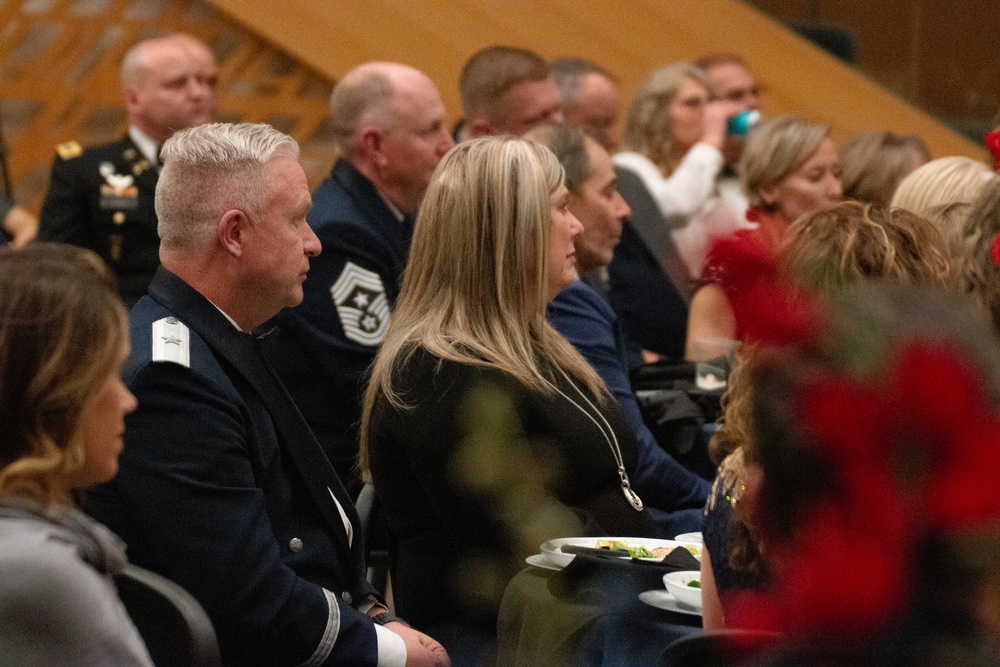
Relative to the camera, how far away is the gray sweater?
4.07 feet

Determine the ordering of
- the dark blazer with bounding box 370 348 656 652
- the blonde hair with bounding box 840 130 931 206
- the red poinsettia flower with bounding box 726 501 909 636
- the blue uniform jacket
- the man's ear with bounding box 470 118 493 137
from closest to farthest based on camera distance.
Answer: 1. the red poinsettia flower with bounding box 726 501 909 636
2. the dark blazer with bounding box 370 348 656 652
3. the blue uniform jacket
4. the man's ear with bounding box 470 118 493 137
5. the blonde hair with bounding box 840 130 931 206

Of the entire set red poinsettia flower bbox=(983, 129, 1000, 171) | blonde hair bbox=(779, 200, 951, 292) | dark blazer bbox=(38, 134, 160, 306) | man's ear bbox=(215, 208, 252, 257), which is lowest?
dark blazer bbox=(38, 134, 160, 306)

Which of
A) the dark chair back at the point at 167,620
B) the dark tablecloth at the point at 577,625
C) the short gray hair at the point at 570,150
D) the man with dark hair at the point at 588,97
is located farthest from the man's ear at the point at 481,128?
the dark chair back at the point at 167,620

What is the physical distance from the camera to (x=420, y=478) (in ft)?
6.96

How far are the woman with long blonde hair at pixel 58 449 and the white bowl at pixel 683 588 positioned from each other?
29.8 inches

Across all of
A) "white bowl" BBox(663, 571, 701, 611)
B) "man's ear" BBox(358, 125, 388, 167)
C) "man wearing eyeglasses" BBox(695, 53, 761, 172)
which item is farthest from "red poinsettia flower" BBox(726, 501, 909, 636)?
"man wearing eyeglasses" BBox(695, 53, 761, 172)

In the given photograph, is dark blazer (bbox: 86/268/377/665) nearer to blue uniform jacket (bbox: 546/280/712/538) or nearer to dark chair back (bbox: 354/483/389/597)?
dark chair back (bbox: 354/483/389/597)

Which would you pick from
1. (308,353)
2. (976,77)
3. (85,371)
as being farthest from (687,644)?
(976,77)

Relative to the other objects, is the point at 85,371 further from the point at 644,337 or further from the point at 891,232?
the point at 644,337

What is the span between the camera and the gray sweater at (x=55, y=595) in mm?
1240

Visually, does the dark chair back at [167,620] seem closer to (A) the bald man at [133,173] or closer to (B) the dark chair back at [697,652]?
(B) the dark chair back at [697,652]

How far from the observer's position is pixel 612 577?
1.81 meters

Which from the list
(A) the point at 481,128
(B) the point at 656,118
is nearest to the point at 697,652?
(A) the point at 481,128

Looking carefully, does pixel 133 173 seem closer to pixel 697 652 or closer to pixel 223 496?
pixel 223 496
